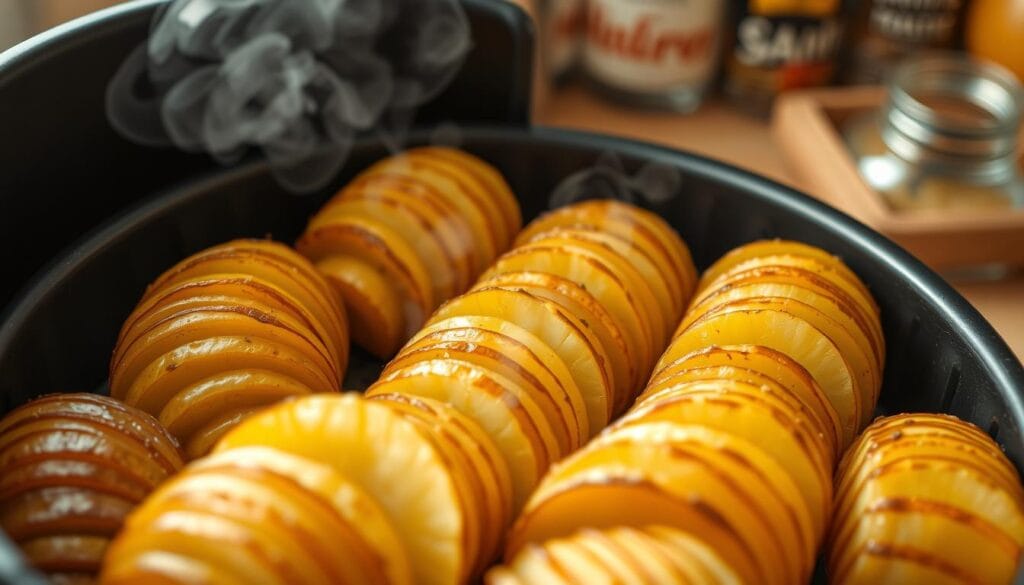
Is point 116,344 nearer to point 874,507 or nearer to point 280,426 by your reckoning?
point 280,426

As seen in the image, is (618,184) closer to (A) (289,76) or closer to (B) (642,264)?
(B) (642,264)

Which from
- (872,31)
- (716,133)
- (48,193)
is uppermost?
(48,193)

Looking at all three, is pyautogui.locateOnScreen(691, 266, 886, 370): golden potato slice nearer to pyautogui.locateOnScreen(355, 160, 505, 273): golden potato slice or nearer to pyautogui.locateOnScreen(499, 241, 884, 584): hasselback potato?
pyautogui.locateOnScreen(499, 241, 884, 584): hasselback potato

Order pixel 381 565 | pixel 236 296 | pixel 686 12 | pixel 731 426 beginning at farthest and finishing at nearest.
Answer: pixel 686 12, pixel 236 296, pixel 731 426, pixel 381 565

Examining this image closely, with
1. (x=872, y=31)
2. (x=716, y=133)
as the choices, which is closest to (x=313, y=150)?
(x=716, y=133)

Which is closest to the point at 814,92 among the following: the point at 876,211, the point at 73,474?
the point at 876,211

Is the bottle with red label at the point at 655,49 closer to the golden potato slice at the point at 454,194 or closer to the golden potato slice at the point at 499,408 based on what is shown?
the golden potato slice at the point at 454,194

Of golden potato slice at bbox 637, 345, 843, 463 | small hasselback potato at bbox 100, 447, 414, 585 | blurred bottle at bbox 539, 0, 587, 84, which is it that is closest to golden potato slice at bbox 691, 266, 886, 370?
golden potato slice at bbox 637, 345, 843, 463
